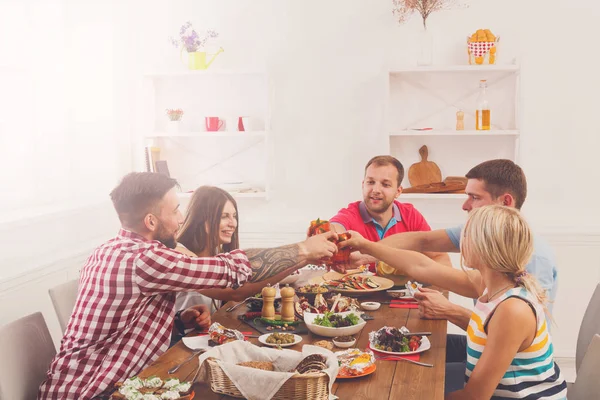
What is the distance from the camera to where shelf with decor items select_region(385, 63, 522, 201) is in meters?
4.06

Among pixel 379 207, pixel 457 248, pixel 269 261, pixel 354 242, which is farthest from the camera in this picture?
pixel 379 207

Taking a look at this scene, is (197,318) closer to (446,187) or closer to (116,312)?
(116,312)

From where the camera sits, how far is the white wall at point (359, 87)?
403 centimetres

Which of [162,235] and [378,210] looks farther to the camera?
[378,210]

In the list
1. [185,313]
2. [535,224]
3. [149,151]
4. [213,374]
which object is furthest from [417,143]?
[213,374]

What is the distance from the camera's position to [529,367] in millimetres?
1880

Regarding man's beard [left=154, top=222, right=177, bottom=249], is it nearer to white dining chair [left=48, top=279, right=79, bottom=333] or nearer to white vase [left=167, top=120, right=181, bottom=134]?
white dining chair [left=48, top=279, right=79, bottom=333]

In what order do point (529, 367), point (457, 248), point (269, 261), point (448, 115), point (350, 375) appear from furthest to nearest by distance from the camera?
point (448, 115)
point (457, 248)
point (269, 261)
point (529, 367)
point (350, 375)

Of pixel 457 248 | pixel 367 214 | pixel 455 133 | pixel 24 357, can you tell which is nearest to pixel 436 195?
pixel 455 133

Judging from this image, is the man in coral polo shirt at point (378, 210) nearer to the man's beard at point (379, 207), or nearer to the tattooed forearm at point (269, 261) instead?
the man's beard at point (379, 207)

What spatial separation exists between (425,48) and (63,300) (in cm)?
249

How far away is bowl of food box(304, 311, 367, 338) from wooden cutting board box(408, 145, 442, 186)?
78.9 inches

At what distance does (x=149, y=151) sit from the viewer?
13.9 feet

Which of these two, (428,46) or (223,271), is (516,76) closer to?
(428,46)
